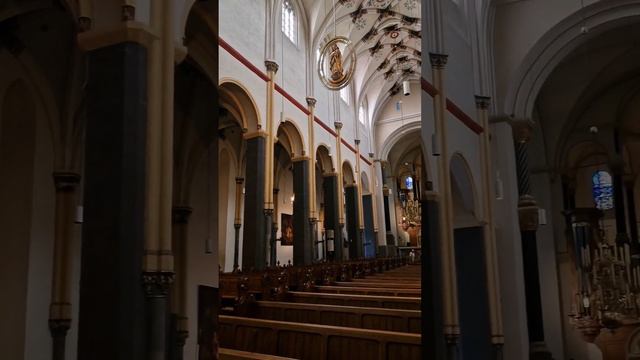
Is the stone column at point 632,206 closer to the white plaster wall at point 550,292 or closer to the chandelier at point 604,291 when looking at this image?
the chandelier at point 604,291

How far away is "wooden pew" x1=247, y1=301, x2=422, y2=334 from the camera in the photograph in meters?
5.04

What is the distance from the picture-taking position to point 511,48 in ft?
30.7

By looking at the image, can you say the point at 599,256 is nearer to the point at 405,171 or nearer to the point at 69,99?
the point at 405,171

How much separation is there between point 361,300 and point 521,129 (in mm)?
4659

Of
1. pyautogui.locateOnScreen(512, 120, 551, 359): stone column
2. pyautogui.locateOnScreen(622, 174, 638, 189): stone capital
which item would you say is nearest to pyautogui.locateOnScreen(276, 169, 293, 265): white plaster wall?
pyautogui.locateOnScreen(622, 174, 638, 189): stone capital

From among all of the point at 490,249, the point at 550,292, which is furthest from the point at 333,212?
the point at 490,249

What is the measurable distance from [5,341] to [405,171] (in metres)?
9.15

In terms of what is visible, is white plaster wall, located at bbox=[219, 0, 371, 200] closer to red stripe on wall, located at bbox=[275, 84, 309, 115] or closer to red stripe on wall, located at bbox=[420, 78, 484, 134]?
red stripe on wall, located at bbox=[275, 84, 309, 115]

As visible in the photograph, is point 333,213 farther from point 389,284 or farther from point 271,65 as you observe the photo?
point 389,284

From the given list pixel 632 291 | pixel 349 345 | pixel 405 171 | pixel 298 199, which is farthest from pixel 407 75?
pixel 298 199

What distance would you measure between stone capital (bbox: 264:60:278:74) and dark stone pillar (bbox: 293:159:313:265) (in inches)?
162

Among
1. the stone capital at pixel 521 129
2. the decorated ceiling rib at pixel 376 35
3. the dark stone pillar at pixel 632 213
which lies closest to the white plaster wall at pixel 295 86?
the decorated ceiling rib at pixel 376 35

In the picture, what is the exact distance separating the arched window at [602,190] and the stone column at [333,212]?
8.02 metres

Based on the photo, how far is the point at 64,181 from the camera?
706 centimetres
